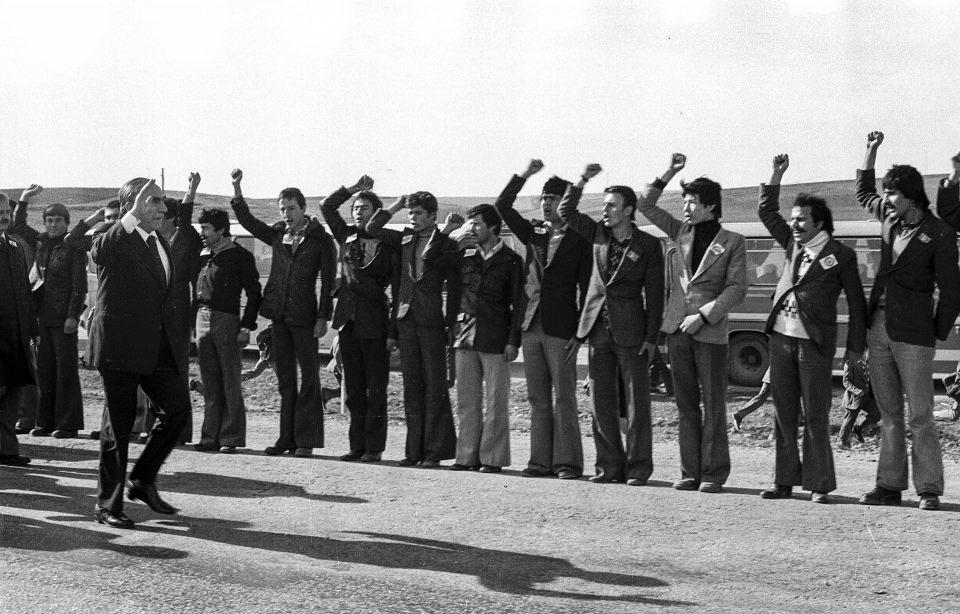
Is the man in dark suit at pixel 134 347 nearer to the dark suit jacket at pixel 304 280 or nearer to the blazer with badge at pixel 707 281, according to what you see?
the dark suit jacket at pixel 304 280

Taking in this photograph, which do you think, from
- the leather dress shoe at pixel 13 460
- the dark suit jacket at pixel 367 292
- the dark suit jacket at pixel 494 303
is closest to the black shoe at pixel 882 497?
the dark suit jacket at pixel 494 303

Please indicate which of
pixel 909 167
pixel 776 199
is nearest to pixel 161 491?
pixel 776 199

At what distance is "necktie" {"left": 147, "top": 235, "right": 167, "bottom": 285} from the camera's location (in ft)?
24.3

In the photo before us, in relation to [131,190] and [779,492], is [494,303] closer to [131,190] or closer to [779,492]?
[779,492]

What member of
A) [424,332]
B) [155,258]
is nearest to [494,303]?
[424,332]

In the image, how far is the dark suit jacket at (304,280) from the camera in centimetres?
1010

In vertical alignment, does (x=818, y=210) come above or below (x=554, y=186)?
below

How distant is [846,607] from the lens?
5605 mm

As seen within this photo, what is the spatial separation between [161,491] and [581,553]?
3165 mm

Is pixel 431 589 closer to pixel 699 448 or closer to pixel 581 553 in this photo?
pixel 581 553

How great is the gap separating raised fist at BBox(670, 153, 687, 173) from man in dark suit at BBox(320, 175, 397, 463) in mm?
2287

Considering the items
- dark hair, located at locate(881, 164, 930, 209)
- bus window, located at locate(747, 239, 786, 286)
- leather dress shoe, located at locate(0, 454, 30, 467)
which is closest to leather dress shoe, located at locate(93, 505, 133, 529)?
leather dress shoe, located at locate(0, 454, 30, 467)

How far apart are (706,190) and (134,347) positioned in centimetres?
390

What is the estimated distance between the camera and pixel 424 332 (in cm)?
965
